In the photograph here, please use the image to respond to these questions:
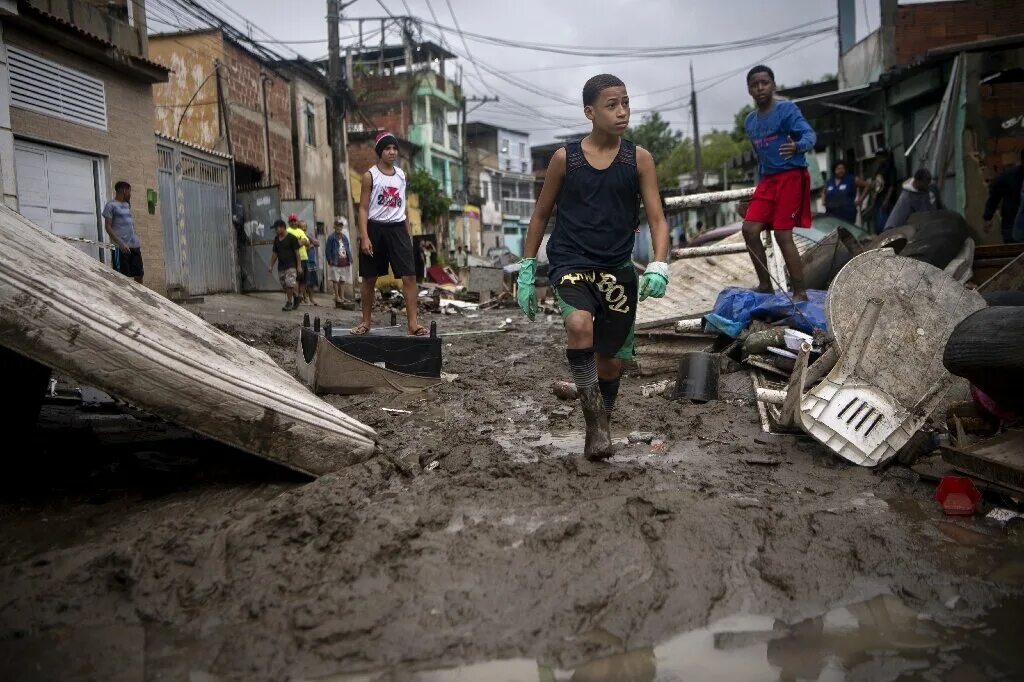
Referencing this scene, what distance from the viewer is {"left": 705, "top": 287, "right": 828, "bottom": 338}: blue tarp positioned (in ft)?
17.7

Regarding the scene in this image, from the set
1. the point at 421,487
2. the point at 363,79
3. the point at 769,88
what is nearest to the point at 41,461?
the point at 421,487

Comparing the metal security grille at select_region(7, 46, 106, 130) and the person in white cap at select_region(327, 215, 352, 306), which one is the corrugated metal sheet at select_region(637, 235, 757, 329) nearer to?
the metal security grille at select_region(7, 46, 106, 130)

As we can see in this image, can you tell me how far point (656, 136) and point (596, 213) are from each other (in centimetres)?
6327

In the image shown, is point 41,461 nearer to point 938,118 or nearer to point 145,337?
point 145,337

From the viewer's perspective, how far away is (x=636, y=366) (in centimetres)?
581

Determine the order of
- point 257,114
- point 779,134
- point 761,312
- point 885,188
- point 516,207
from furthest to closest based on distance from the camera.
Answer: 1. point 516,207
2. point 257,114
3. point 885,188
4. point 779,134
5. point 761,312

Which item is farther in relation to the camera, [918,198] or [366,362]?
[918,198]

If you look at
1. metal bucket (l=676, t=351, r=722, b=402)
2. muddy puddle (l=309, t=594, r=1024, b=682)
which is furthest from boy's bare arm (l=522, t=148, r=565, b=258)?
muddy puddle (l=309, t=594, r=1024, b=682)

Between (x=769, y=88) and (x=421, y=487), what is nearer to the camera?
(x=421, y=487)

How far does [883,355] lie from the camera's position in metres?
3.78

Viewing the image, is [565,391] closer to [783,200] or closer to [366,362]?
[366,362]

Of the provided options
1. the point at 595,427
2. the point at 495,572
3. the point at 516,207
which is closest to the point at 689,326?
the point at 595,427

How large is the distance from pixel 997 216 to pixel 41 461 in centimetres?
1125

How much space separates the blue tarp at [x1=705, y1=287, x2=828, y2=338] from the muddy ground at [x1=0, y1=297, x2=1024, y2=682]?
2178mm
